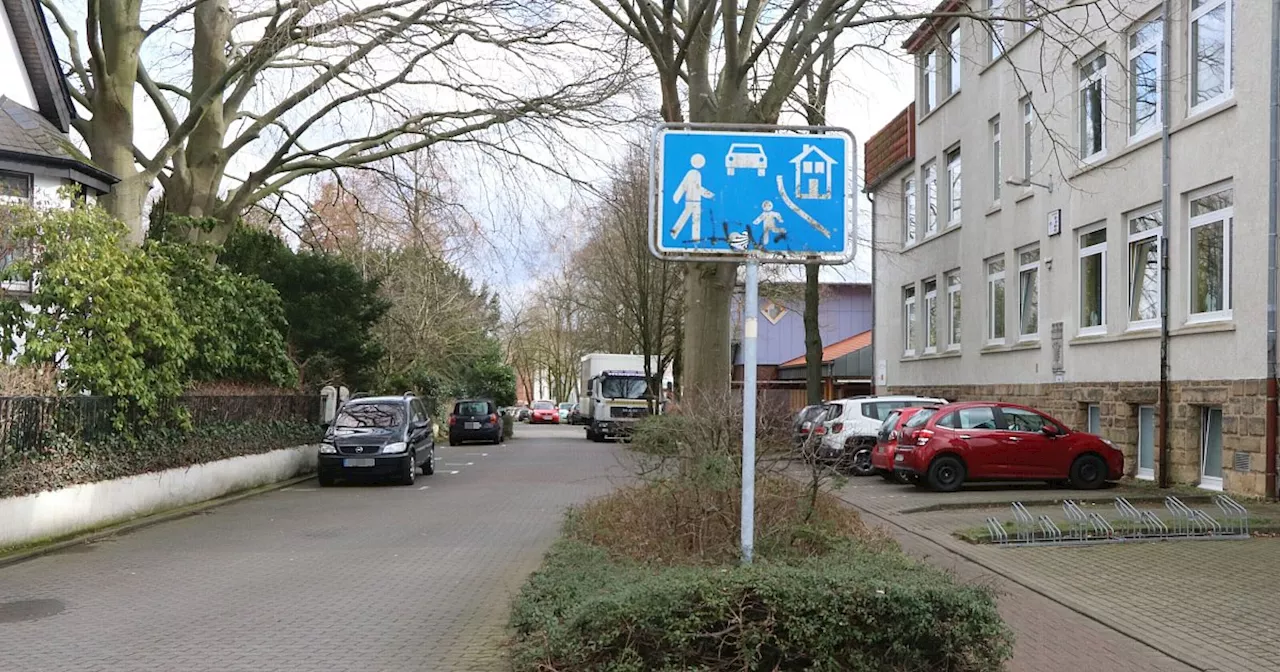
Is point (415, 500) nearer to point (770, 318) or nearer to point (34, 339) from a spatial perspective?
point (34, 339)

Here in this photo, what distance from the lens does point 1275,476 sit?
14719 mm

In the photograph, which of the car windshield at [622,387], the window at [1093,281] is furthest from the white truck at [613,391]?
the window at [1093,281]

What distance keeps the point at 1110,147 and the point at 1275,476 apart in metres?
7.17

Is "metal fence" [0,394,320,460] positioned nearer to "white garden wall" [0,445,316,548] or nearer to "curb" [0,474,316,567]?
"white garden wall" [0,445,316,548]

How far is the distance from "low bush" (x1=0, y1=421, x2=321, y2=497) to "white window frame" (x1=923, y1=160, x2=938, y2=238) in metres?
17.9

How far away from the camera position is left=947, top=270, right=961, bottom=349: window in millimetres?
28078

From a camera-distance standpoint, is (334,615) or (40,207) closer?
(334,615)

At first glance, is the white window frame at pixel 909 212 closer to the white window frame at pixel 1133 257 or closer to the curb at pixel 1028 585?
the white window frame at pixel 1133 257

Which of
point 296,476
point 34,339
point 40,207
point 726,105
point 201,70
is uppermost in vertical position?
point 201,70

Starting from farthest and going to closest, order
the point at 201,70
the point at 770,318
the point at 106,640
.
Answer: the point at 770,318 → the point at 201,70 → the point at 106,640

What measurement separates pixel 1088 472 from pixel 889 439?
10.4 feet

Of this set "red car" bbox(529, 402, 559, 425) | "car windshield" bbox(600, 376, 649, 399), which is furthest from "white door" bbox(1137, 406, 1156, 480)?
"red car" bbox(529, 402, 559, 425)

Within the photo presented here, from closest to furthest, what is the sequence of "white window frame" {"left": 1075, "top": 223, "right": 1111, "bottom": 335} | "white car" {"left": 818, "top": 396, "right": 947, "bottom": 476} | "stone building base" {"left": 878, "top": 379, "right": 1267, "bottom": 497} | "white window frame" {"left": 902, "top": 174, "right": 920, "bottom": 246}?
"stone building base" {"left": 878, "top": 379, "right": 1267, "bottom": 497}
"white window frame" {"left": 1075, "top": 223, "right": 1111, "bottom": 335}
"white car" {"left": 818, "top": 396, "right": 947, "bottom": 476}
"white window frame" {"left": 902, "top": 174, "right": 920, "bottom": 246}

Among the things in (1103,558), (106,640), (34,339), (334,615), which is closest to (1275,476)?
(1103,558)
